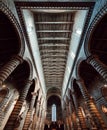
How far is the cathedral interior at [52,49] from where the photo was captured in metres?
8.59

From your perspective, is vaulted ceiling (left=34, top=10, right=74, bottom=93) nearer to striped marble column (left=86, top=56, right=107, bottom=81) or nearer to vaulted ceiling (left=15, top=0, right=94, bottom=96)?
vaulted ceiling (left=15, top=0, right=94, bottom=96)

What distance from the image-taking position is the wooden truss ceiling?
1316cm

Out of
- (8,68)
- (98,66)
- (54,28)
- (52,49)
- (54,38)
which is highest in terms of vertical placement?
(52,49)

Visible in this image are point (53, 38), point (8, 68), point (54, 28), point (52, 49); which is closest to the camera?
point (8, 68)

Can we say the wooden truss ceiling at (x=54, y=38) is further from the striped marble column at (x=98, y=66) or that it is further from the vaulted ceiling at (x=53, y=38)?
the striped marble column at (x=98, y=66)

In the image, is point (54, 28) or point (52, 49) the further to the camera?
point (52, 49)

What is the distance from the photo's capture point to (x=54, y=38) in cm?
1566

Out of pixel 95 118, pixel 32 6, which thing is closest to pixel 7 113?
pixel 95 118

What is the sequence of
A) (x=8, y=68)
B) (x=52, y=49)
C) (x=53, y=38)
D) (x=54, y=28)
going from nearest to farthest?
(x=8, y=68), (x=54, y=28), (x=53, y=38), (x=52, y=49)

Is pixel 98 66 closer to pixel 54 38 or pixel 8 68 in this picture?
pixel 8 68

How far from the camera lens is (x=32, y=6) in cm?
872

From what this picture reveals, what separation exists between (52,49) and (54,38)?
2.96m

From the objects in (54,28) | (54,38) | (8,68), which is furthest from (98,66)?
(54,38)

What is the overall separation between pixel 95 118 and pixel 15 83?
1066cm
